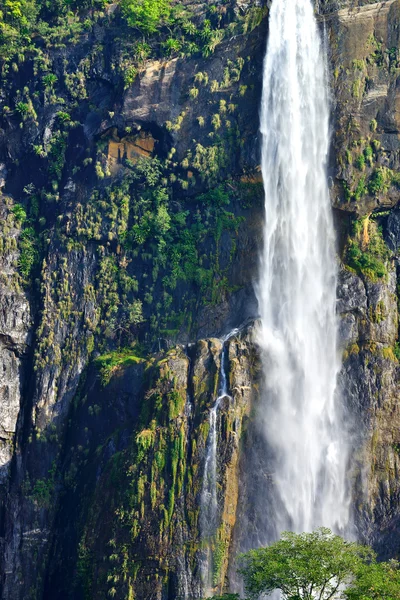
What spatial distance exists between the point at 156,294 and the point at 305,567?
17115 millimetres

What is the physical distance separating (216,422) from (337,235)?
9.41 m

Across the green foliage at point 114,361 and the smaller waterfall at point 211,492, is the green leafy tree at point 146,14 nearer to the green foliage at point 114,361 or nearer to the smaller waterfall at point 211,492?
the green foliage at point 114,361

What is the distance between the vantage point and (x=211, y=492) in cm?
3966

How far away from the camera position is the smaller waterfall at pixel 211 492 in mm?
38594

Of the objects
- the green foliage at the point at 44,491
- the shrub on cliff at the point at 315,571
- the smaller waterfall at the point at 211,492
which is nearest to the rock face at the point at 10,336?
the green foliage at the point at 44,491

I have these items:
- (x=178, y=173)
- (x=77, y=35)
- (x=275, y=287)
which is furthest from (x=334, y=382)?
(x=77, y=35)

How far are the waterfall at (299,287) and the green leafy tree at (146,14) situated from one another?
5.63m

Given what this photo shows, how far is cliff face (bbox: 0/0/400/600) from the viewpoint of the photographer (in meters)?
40.0

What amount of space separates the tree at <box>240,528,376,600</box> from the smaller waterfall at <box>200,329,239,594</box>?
5.69 meters

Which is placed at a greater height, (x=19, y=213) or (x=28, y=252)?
(x=19, y=213)

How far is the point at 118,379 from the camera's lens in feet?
143

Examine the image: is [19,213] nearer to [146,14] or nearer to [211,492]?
[146,14]

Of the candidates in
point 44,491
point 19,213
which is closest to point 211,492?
point 44,491

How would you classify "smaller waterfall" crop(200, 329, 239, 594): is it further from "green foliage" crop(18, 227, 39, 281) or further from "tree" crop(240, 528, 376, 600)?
"green foliage" crop(18, 227, 39, 281)
